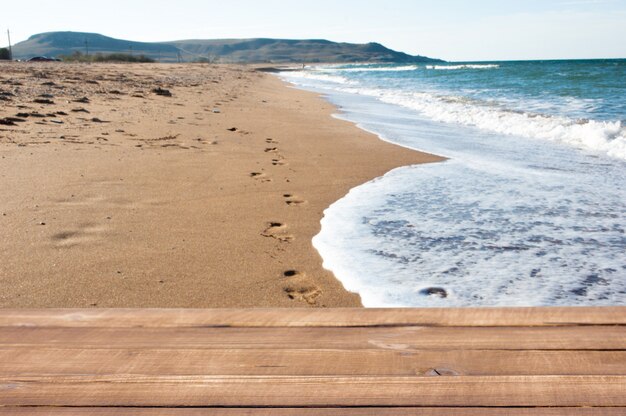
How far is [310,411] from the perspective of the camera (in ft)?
3.91

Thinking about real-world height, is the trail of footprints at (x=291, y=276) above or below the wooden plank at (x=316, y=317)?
below

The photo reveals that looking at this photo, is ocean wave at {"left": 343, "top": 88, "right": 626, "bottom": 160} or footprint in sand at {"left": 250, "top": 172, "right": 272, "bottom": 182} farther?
ocean wave at {"left": 343, "top": 88, "right": 626, "bottom": 160}

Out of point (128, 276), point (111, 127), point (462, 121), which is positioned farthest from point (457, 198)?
point (462, 121)

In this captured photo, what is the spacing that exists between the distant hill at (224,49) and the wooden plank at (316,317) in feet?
408

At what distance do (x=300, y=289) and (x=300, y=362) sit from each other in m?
1.38

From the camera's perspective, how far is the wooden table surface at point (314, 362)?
1.21 meters

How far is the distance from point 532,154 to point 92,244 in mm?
5524

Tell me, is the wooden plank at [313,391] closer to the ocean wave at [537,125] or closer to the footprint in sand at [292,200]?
the footprint in sand at [292,200]

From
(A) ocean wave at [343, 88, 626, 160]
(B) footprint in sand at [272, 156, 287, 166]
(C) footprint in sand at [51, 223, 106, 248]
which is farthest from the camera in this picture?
(A) ocean wave at [343, 88, 626, 160]

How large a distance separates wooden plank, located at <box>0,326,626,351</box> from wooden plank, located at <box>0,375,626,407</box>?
15 cm

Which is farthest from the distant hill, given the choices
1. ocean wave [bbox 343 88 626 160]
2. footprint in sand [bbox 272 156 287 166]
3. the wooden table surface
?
the wooden table surface

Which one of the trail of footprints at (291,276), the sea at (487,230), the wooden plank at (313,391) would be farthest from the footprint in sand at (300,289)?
the wooden plank at (313,391)

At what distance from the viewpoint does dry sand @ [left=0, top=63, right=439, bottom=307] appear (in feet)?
8.70

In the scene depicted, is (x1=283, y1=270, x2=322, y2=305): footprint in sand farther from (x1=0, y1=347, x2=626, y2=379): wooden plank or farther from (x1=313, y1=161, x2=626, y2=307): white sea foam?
(x1=0, y1=347, x2=626, y2=379): wooden plank
